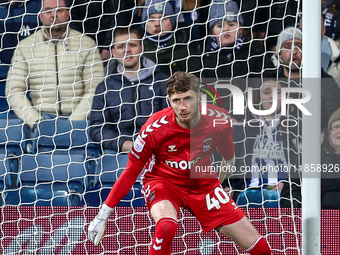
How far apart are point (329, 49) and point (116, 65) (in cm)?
146

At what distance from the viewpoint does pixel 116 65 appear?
3.13 m

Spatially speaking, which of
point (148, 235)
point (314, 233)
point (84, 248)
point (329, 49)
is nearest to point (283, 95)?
point (329, 49)

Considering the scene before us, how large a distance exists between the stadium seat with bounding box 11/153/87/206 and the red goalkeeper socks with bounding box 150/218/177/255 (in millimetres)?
1107

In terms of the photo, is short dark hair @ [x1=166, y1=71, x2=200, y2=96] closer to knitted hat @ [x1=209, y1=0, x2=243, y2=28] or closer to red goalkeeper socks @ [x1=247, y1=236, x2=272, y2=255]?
red goalkeeper socks @ [x1=247, y1=236, x2=272, y2=255]

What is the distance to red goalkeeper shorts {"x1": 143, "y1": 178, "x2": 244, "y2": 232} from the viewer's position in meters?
2.23

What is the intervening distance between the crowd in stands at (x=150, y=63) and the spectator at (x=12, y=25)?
16 millimetres

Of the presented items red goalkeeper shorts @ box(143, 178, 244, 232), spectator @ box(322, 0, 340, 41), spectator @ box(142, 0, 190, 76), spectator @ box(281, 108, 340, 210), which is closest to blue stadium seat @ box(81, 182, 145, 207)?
red goalkeeper shorts @ box(143, 178, 244, 232)

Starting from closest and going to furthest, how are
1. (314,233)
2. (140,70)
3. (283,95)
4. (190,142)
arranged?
(314,233) < (190,142) < (283,95) < (140,70)

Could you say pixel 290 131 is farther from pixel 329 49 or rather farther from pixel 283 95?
pixel 329 49

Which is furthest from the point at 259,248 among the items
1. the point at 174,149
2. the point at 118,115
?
the point at 118,115

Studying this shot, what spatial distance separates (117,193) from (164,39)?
1280 mm

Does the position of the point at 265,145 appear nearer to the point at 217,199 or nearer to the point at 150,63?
the point at 217,199

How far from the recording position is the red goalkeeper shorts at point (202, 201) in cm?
223

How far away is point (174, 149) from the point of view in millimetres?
2258
